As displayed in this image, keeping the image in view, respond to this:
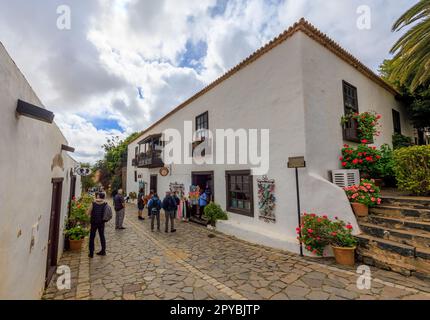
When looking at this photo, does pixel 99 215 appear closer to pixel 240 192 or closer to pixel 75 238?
pixel 75 238

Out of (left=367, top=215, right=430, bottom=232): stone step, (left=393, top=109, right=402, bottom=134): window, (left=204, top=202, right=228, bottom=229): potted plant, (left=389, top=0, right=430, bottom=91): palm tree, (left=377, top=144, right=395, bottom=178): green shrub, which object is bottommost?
(left=204, top=202, right=228, bottom=229): potted plant

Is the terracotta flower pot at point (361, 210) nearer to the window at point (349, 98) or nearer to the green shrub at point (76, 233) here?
the window at point (349, 98)

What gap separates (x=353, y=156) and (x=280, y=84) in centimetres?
334

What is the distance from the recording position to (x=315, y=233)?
17.1 feet

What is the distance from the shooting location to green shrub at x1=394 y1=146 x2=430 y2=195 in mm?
5297

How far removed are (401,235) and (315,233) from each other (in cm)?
171

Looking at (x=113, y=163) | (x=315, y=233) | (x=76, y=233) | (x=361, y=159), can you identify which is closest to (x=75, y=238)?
(x=76, y=233)

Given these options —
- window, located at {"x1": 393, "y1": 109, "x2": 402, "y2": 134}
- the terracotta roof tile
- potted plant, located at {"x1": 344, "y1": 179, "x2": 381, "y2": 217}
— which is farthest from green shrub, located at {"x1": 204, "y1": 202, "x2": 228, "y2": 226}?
window, located at {"x1": 393, "y1": 109, "x2": 402, "y2": 134}

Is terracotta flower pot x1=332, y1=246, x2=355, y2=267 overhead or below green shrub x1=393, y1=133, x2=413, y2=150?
below

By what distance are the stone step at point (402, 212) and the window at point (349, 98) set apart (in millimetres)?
3596

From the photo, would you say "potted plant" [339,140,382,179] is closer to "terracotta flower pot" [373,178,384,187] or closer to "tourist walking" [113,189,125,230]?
"terracotta flower pot" [373,178,384,187]

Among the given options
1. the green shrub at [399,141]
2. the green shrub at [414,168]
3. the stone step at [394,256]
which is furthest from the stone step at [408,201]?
the green shrub at [399,141]

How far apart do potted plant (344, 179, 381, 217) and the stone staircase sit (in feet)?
0.65

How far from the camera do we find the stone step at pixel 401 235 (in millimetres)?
4150
